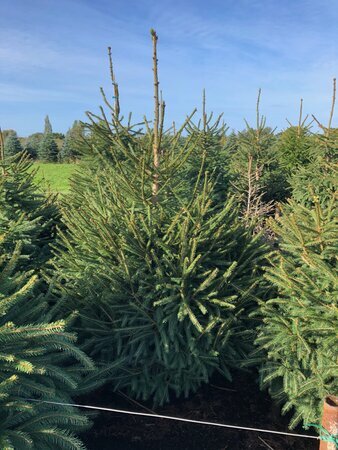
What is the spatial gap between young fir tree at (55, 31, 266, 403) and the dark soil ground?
22cm

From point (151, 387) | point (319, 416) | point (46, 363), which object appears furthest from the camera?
point (151, 387)

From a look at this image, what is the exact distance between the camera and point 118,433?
3.80 metres

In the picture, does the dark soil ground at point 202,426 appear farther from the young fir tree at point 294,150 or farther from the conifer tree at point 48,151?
the conifer tree at point 48,151

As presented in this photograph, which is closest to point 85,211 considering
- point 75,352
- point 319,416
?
point 75,352

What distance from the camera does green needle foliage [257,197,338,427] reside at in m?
3.32

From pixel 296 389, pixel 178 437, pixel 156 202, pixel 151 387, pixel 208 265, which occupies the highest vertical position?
pixel 156 202

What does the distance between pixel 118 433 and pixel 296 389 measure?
5.76 feet

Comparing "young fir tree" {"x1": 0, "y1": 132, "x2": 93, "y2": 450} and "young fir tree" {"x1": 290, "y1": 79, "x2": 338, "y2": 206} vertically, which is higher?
"young fir tree" {"x1": 290, "y1": 79, "x2": 338, "y2": 206}

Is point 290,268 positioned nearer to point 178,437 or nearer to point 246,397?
point 246,397

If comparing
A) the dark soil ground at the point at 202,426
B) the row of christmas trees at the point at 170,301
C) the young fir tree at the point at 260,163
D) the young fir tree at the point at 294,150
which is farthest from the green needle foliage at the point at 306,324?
the young fir tree at the point at 294,150

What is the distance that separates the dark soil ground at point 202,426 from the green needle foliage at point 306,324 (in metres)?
0.37

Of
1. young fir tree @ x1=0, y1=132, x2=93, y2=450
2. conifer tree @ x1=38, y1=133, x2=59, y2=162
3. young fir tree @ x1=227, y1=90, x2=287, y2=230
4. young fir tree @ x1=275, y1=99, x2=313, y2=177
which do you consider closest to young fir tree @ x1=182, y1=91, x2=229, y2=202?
young fir tree @ x1=227, y1=90, x2=287, y2=230

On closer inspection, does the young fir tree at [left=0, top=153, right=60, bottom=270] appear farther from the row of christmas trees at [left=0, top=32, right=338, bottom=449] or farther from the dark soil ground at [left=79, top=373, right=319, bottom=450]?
the dark soil ground at [left=79, top=373, right=319, bottom=450]

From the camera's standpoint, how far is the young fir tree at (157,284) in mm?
3844
